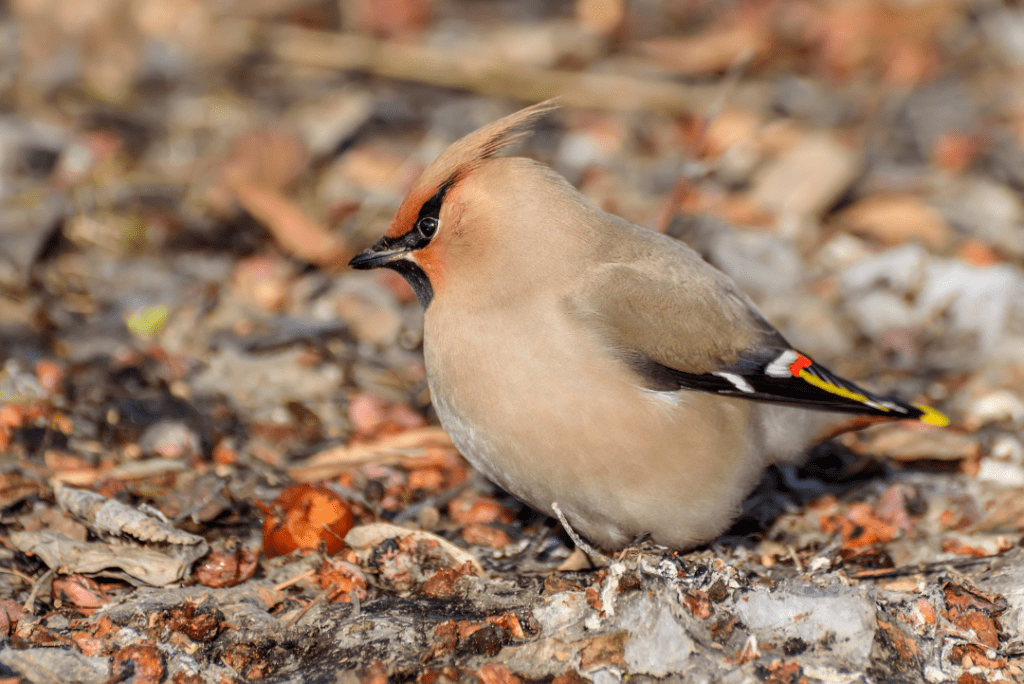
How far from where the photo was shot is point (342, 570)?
11.1 feet

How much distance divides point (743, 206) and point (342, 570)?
3.36 meters

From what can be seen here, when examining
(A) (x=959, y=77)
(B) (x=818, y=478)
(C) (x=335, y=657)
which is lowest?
(B) (x=818, y=478)

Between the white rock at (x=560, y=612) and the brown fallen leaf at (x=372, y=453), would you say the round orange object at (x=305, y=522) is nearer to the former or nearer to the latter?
the brown fallen leaf at (x=372, y=453)

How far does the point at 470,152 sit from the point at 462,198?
151 mm

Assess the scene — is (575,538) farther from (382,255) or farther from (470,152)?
(470,152)

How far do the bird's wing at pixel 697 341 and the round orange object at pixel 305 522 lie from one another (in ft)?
3.41

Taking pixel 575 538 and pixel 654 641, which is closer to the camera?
pixel 654 641

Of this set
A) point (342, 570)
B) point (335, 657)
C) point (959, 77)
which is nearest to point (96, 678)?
point (335, 657)

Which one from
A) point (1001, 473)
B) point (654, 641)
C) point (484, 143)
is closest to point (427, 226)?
point (484, 143)

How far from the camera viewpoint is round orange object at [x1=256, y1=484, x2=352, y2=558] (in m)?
3.50

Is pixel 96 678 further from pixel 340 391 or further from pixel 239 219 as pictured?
pixel 239 219

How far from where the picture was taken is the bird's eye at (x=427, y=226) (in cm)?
359

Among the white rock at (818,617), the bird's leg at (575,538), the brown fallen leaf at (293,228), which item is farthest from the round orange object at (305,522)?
the brown fallen leaf at (293,228)

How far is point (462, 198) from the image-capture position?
3539 millimetres
